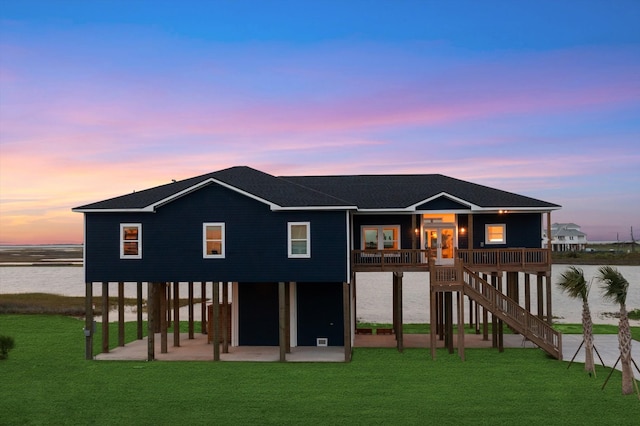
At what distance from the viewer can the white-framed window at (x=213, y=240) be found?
82.2 feet

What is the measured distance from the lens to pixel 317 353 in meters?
26.0

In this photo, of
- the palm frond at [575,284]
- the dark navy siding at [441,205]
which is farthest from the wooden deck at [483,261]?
the palm frond at [575,284]

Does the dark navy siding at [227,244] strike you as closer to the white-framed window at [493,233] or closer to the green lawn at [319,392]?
the green lawn at [319,392]

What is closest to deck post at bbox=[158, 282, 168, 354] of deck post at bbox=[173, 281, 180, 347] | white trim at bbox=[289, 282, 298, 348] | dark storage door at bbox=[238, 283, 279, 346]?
deck post at bbox=[173, 281, 180, 347]

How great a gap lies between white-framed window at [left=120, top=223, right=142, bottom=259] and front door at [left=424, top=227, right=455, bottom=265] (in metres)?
12.9

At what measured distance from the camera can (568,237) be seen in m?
177

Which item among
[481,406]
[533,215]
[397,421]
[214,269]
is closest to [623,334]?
[481,406]

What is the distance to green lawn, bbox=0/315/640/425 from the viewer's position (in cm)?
1639

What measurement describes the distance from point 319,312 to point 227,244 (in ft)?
20.0

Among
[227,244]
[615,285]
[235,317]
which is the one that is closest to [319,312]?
[235,317]

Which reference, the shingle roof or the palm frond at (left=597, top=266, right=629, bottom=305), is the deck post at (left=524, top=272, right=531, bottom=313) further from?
the palm frond at (left=597, top=266, right=629, bottom=305)

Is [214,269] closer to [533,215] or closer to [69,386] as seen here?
[69,386]

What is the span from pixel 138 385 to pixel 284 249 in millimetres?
7686

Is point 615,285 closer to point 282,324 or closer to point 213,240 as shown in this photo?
point 282,324
